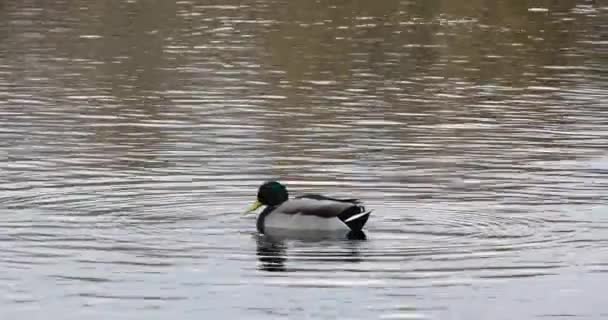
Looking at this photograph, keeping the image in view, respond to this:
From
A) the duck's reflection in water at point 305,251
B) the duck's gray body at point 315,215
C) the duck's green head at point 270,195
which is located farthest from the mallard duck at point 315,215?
→ the duck's green head at point 270,195

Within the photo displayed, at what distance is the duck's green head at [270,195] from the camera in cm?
2159

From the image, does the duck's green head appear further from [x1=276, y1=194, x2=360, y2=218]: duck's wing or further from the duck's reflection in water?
the duck's reflection in water

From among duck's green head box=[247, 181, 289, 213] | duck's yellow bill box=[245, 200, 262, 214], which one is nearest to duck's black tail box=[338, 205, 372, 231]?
duck's green head box=[247, 181, 289, 213]

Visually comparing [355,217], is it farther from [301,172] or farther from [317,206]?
[301,172]

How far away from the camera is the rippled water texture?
17422mm

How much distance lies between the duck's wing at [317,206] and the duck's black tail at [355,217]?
5 centimetres

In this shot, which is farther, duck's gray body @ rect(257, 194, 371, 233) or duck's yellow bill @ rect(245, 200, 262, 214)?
duck's yellow bill @ rect(245, 200, 262, 214)

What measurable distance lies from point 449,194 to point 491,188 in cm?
90

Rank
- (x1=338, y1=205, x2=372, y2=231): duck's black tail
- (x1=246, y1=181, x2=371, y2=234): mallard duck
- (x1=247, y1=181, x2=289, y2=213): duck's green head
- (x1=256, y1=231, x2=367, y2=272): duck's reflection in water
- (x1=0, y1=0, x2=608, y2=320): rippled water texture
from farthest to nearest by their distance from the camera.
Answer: (x1=247, y1=181, x2=289, y2=213): duck's green head
(x1=246, y1=181, x2=371, y2=234): mallard duck
(x1=338, y1=205, x2=372, y2=231): duck's black tail
(x1=256, y1=231, x2=367, y2=272): duck's reflection in water
(x1=0, y1=0, x2=608, y2=320): rippled water texture

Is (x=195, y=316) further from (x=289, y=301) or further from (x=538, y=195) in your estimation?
(x=538, y=195)

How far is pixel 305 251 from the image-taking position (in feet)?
65.2

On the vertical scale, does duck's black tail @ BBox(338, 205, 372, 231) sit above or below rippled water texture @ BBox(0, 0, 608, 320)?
above

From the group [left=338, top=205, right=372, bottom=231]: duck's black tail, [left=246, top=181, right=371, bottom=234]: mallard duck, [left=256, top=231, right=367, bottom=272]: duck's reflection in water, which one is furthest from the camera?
[left=246, top=181, right=371, bottom=234]: mallard duck

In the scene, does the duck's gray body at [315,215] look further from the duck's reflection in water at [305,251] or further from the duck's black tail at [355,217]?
the duck's reflection in water at [305,251]
